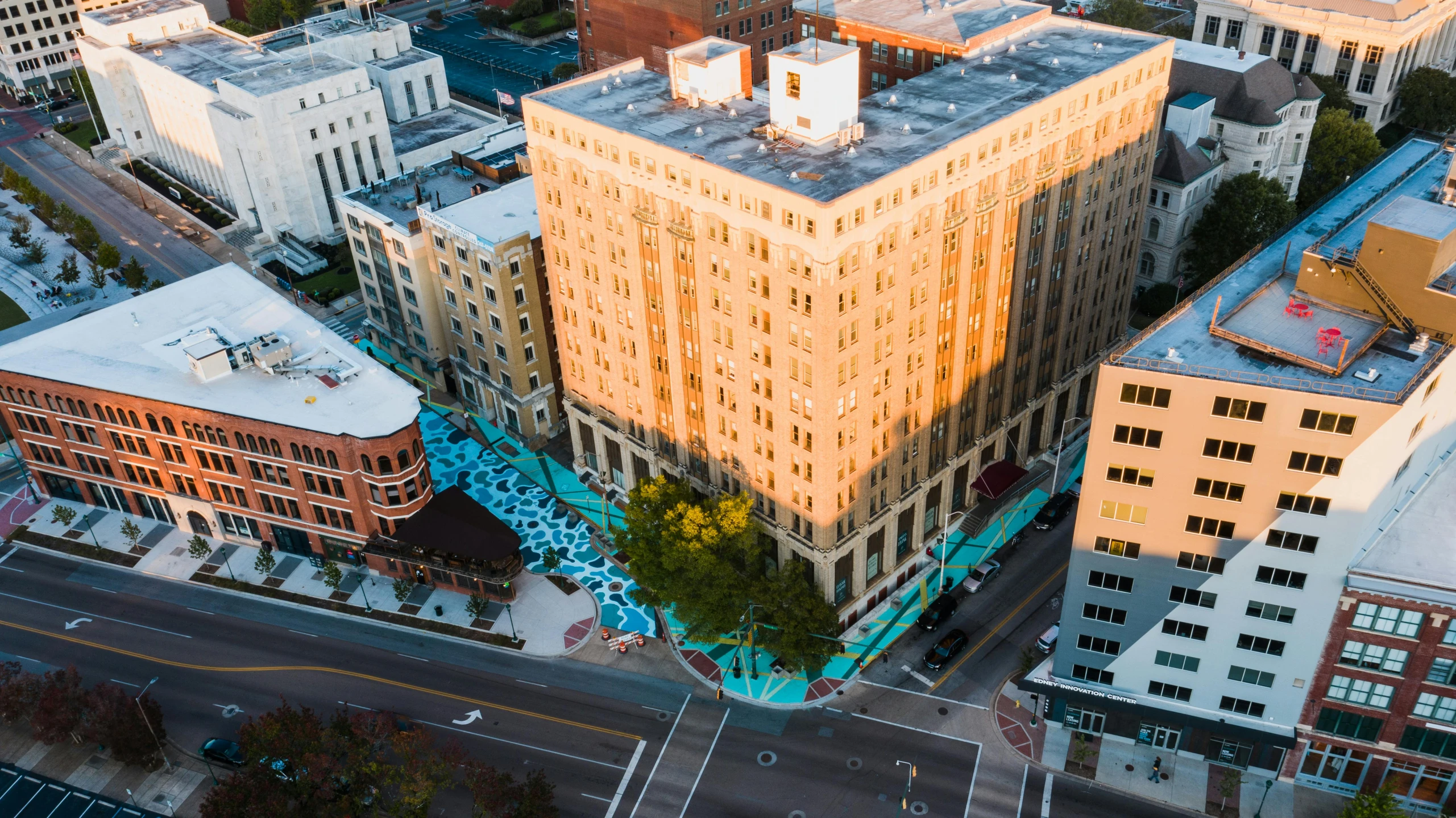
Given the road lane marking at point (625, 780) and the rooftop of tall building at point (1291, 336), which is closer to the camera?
the rooftop of tall building at point (1291, 336)

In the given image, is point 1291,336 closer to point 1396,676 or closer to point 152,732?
point 1396,676

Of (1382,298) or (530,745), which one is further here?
(530,745)

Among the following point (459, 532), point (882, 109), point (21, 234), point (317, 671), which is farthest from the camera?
point (21, 234)

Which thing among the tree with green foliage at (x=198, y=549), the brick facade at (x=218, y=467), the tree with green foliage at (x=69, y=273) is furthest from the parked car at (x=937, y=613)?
the tree with green foliage at (x=69, y=273)

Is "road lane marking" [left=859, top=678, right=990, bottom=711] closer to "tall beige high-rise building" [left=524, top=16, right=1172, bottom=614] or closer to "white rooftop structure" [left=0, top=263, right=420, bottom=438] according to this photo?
"tall beige high-rise building" [left=524, top=16, right=1172, bottom=614]

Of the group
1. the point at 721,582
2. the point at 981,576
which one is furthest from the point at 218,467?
the point at 981,576

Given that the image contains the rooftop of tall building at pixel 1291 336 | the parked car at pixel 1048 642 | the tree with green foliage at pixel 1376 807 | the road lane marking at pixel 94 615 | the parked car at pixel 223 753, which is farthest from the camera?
the road lane marking at pixel 94 615

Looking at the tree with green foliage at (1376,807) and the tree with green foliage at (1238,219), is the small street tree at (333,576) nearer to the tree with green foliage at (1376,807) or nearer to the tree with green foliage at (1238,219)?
the tree with green foliage at (1376,807)
